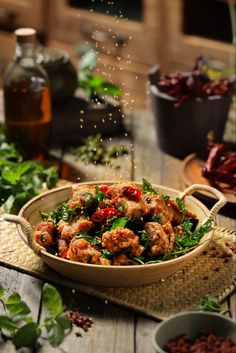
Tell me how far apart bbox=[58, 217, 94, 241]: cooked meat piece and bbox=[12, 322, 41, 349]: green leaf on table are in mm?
312

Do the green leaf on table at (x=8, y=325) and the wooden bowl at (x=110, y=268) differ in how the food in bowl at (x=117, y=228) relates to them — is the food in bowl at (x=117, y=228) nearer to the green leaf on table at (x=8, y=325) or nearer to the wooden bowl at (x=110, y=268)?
the wooden bowl at (x=110, y=268)

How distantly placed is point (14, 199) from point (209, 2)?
6.26 ft

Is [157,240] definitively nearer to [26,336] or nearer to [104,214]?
[104,214]

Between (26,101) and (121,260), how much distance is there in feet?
3.11

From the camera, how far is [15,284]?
1.91 metres

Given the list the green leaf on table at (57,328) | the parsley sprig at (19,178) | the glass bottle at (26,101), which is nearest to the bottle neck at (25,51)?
the glass bottle at (26,101)

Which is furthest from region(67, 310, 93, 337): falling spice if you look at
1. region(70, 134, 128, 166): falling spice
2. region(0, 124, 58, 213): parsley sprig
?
region(70, 134, 128, 166): falling spice

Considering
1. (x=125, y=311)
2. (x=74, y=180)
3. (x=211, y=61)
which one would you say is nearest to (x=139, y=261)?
(x=125, y=311)

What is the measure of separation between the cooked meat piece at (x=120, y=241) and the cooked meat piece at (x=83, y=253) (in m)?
0.03

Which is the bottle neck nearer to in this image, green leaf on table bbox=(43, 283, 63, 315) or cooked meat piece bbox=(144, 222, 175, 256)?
cooked meat piece bbox=(144, 222, 175, 256)

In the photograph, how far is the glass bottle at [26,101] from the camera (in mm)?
2564

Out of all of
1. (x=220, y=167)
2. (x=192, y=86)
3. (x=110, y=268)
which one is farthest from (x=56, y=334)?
(x=192, y=86)

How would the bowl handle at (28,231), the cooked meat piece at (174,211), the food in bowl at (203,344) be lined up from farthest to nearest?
1. the cooked meat piece at (174,211)
2. the bowl handle at (28,231)
3. the food in bowl at (203,344)

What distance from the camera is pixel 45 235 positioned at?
1903 millimetres
